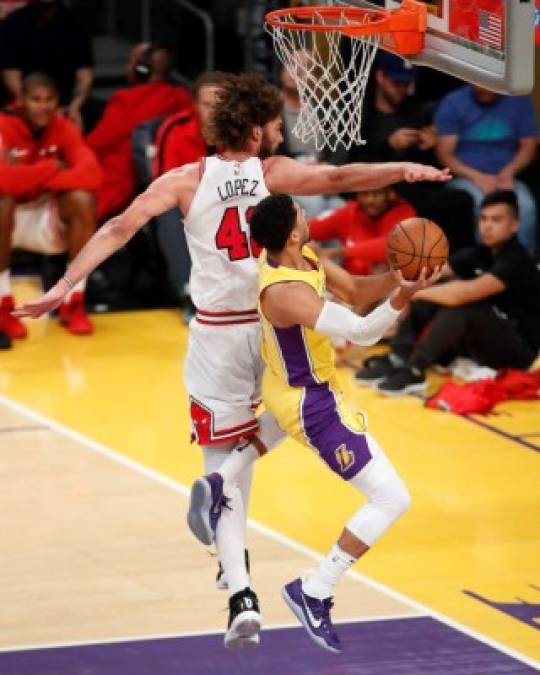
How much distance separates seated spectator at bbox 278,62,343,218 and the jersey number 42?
5275mm

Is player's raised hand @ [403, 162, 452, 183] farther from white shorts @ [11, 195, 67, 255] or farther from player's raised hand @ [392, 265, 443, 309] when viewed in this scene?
white shorts @ [11, 195, 67, 255]

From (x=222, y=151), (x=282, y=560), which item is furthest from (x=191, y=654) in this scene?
(x=222, y=151)

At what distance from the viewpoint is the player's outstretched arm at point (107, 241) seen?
279 inches

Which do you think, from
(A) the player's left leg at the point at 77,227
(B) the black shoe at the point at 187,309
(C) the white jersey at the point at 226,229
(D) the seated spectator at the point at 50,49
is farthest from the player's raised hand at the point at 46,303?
(D) the seated spectator at the point at 50,49

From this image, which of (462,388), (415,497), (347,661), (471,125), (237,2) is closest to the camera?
(347,661)

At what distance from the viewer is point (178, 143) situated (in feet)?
39.4

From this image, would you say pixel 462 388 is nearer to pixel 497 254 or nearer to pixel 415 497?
pixel 497 254

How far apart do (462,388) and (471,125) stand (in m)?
2.74

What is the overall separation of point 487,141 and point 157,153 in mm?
2352

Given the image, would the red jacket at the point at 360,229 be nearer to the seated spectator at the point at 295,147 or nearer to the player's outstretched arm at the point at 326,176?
the seated spectator at the point at 295,147

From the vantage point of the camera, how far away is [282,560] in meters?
8.14

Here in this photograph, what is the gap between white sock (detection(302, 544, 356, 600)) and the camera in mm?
6965

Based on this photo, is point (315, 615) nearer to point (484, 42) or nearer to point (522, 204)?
point (484, 42)

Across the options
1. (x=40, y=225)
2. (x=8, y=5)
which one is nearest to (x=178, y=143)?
(x=40, y=225)
